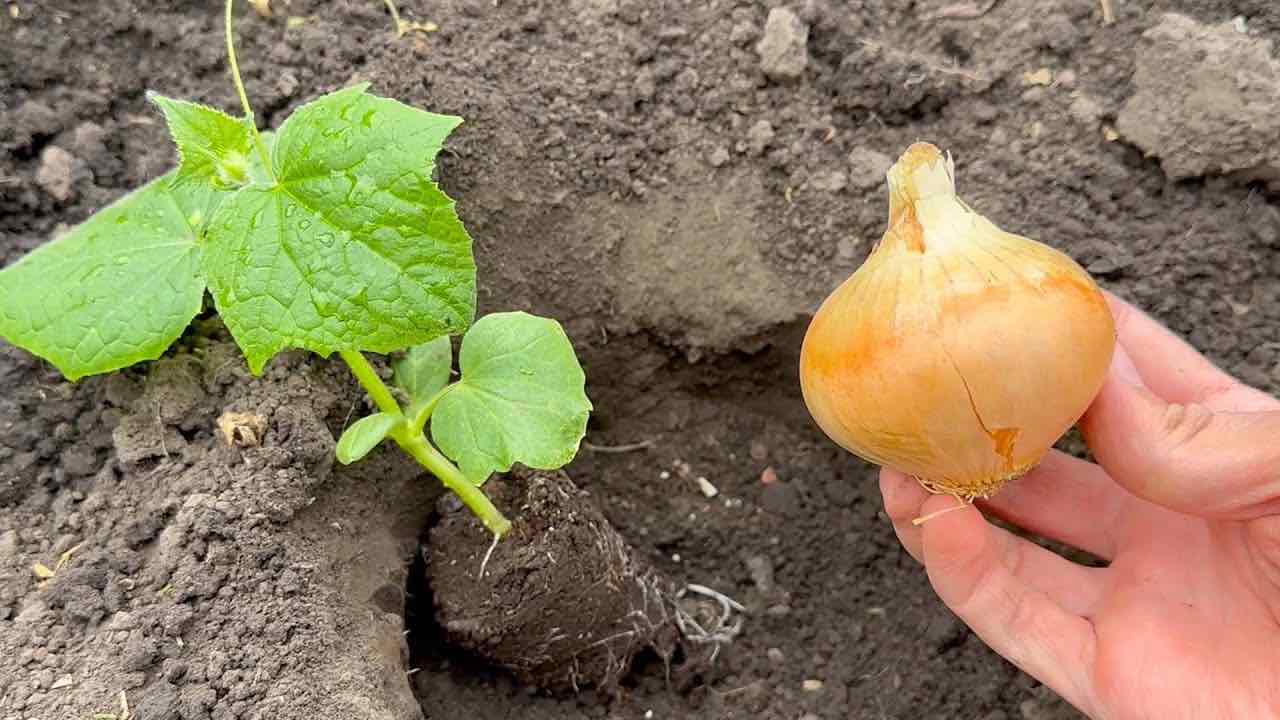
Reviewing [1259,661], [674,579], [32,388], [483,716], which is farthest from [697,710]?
[32,388]

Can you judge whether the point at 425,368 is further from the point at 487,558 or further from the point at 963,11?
the point at 963,11

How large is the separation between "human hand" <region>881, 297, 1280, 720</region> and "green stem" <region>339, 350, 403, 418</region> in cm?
75

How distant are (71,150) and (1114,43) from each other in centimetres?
184

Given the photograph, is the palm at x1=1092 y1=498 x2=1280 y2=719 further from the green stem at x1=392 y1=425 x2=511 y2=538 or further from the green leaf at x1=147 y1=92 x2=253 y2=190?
the green leaf at x1=147 y1=92 x2=253 y2=190

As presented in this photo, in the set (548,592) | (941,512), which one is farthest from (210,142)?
(941,512)

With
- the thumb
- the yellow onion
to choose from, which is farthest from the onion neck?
the thumb

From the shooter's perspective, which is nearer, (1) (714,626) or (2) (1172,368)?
(2) (1172,368)

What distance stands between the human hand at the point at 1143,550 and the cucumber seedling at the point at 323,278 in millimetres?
604

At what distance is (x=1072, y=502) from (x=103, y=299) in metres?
1.53

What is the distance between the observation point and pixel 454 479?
1.56 metres

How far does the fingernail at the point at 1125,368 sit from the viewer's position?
5.04 feet

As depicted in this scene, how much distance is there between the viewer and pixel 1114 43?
6.04 feet

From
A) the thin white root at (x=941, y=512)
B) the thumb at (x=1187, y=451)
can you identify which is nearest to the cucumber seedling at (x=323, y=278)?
the thin white root at (x=941, y=512)

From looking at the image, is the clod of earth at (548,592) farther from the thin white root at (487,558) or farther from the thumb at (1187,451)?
the thumb at (1187,451)
